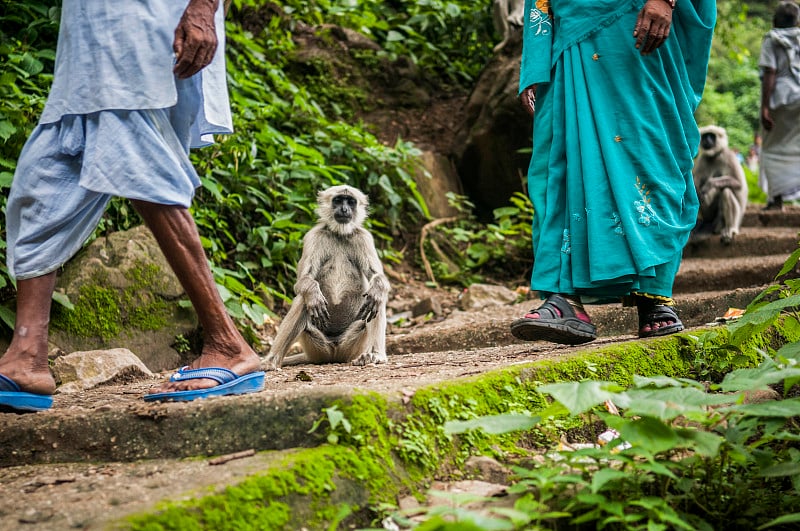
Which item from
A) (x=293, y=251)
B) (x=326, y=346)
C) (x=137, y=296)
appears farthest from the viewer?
(x=293, y=251)

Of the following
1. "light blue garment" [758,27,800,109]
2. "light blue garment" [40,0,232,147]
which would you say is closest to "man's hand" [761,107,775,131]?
"light blue garment" [758,27,800,109]

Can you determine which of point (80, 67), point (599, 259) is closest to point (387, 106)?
point (599, 259)

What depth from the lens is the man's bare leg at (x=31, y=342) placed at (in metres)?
2.65

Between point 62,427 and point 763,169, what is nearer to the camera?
point 62,427

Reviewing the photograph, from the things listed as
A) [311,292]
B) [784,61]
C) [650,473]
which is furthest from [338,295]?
[784,61]

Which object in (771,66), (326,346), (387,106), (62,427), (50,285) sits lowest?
(326,346)

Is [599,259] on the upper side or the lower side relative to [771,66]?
lower

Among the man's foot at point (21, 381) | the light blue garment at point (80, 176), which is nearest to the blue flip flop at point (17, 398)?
the man's foot at point (21, 381)

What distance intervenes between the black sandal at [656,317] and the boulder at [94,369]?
8.50 ft

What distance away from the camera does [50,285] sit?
2.75 m

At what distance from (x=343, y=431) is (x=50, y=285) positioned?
1.20 meters

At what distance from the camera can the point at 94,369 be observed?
4266mm

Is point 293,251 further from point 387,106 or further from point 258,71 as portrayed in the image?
point 387,106

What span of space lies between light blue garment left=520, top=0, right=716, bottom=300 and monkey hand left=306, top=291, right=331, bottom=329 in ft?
4.75
